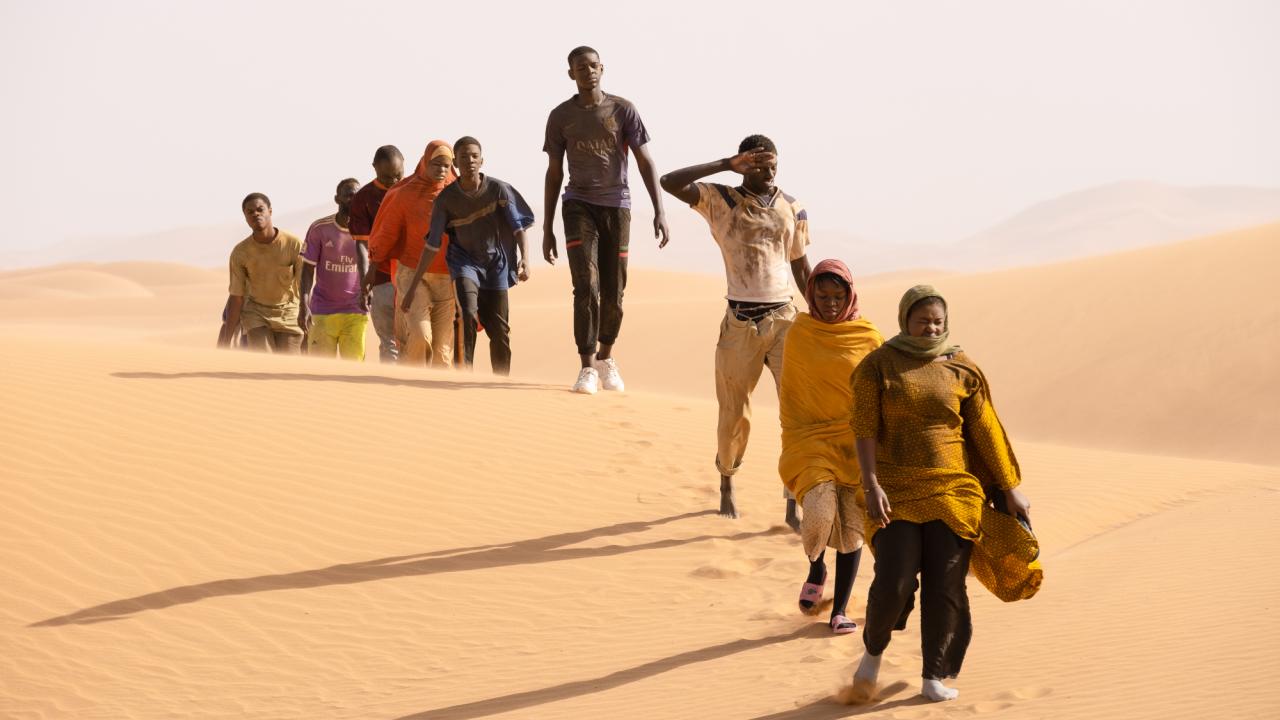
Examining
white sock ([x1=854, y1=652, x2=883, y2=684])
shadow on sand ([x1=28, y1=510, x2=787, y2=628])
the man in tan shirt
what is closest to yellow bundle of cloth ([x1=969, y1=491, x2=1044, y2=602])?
white sock ([x1=854, y1=652, x2=883, y2=684])

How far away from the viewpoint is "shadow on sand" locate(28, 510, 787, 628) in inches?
310

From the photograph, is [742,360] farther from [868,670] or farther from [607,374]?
[607,374]

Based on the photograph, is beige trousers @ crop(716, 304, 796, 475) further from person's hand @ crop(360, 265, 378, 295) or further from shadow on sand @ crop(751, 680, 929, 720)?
person's hand @ crop(360, 265, 378, 295)

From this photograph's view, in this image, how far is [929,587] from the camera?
5.53 metres

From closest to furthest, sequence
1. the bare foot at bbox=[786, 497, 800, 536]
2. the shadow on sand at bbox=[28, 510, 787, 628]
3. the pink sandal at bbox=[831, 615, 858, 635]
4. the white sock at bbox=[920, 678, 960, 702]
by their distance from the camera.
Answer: the white sock at bbox=[920, 678, 960, 702] → the pink sandal at bbox=[831, 615, 858, 635] → the shadow on sand at bbox=[28, 510, 787, 628] → the bare foot at bbox=[786, 497, 800, 536]

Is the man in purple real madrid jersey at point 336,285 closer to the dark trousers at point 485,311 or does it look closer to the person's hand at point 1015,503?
the dark trousers at point 485,311

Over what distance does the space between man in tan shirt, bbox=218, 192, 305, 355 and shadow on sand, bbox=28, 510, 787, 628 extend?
15.2 ft

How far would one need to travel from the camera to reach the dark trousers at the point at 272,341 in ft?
43.4

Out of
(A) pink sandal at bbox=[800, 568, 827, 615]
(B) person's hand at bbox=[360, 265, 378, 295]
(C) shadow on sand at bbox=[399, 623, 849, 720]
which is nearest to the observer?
(C) shadow on sand at bbox=[399, 623, 849, 720]

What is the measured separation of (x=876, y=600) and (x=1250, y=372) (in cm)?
1457

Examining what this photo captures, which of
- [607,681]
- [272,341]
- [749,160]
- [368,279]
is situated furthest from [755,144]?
[272,341]

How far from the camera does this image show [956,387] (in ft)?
18.2

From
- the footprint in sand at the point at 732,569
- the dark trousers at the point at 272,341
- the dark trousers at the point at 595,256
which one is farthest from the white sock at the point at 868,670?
the dark trousers at the point at 272,341

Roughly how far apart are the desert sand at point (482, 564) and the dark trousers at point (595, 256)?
0.96 metres
